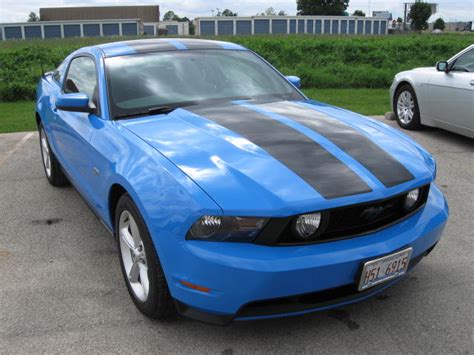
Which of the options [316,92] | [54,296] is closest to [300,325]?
[54,296]

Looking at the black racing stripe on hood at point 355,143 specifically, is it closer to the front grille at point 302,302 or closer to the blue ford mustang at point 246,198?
the blue ford mustang at point 246,198

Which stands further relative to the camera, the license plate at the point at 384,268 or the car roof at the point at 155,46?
the car roof at the point at 155,46

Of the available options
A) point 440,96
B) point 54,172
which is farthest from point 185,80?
point 440,96

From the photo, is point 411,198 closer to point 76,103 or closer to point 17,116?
point 76,103

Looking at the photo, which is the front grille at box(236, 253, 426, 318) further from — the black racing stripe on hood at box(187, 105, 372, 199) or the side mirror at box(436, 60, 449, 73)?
the side mirror at box(436, 60, 449, 73)

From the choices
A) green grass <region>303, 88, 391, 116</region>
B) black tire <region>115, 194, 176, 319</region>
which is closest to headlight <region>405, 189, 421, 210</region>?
black tire <region>115, 194, 176, 319</region>

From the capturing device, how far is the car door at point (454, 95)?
6.34 metres

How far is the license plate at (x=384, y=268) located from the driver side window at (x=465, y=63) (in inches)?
A: 199

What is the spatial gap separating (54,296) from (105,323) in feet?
1.63

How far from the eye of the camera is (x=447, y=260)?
3.44 m

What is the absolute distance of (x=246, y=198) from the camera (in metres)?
2.24

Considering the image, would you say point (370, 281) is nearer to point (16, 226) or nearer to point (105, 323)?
point (105, 323)

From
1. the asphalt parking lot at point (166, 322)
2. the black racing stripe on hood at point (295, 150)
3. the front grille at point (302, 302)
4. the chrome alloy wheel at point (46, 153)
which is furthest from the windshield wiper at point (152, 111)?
the chrome alloy wheel at point (46, 153)

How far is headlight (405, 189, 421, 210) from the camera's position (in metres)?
2.64
